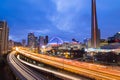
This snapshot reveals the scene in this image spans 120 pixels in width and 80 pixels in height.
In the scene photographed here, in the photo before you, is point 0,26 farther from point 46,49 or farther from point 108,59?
point 108,59

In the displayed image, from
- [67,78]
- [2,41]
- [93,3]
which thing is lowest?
[67,78]

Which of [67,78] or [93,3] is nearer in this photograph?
[67,78]

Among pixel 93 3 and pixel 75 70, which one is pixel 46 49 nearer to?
pixel 93 3

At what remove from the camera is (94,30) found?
125938 millimetres

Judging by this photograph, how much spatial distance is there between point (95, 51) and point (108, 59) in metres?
34.1

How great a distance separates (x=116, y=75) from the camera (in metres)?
31.2

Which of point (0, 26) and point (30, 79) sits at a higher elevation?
point (0, 26)

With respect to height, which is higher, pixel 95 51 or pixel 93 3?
pixel 93 3

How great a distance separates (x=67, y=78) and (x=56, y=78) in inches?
301

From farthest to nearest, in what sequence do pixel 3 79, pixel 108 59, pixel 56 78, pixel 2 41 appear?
pixel 2 41, pixel 108 59, pixel 3 79, pixel 56 78

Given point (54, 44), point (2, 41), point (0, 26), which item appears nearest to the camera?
point (2, 41)

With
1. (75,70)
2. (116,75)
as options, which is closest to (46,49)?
(75,70)

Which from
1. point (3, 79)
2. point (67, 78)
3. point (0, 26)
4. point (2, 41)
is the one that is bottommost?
point (3, 79)

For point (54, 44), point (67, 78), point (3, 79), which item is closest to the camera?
point (67, 78)
